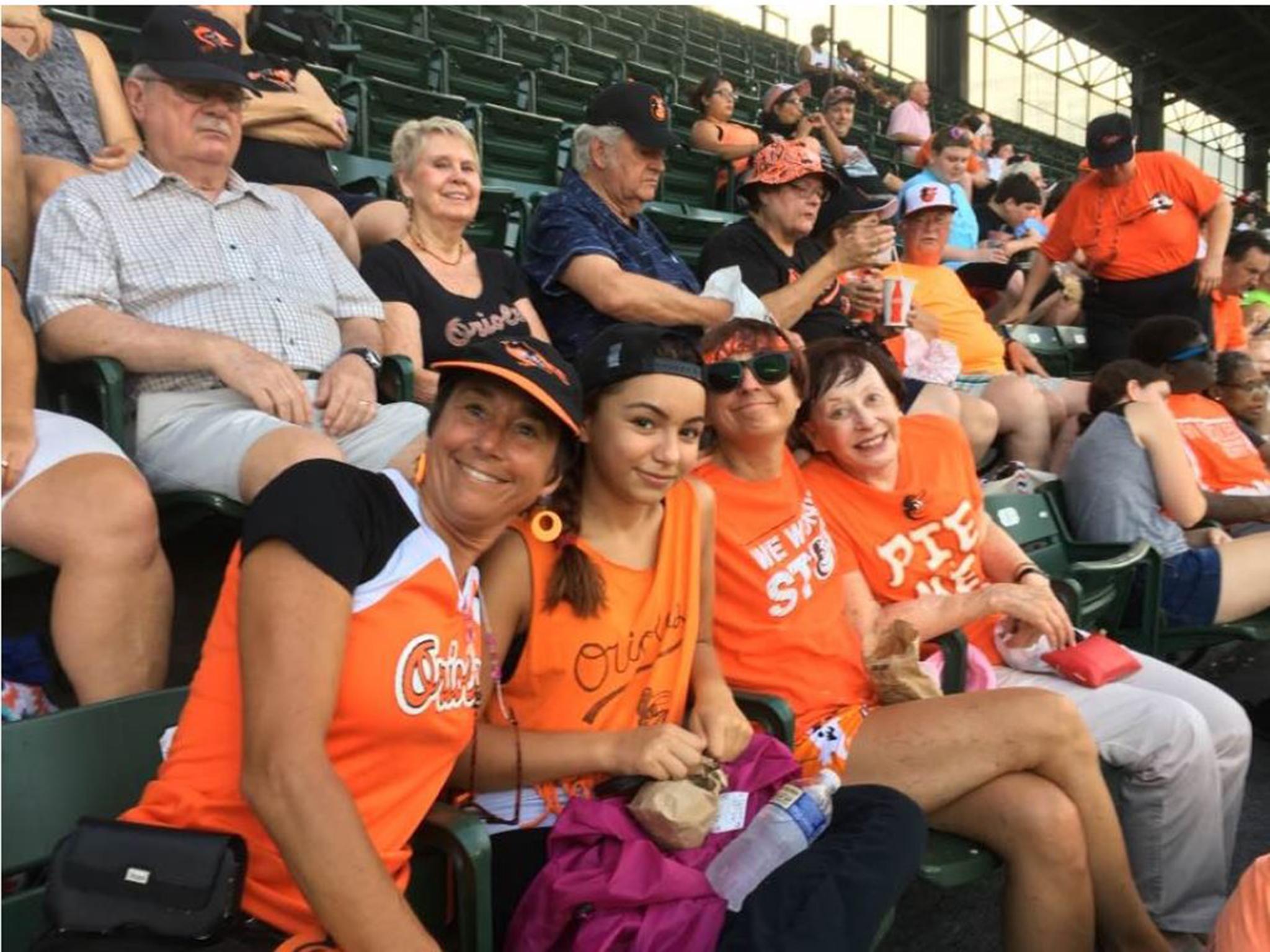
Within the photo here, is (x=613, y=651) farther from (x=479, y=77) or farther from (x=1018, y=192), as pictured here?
(x=1018, y=192)

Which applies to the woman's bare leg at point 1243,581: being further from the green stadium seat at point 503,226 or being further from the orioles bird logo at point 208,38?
the orioles bird logo at point 208,38

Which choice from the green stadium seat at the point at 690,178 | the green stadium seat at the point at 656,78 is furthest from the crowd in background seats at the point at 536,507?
the green stadium seat at the point at 656,78

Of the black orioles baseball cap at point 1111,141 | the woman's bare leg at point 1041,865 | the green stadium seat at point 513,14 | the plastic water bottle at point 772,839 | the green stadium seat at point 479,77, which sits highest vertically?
the green stadium seat at point 513,14

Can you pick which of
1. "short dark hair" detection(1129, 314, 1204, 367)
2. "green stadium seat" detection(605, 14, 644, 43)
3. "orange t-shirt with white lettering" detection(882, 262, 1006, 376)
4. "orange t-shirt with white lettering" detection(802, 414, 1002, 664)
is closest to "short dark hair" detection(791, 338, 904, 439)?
"orange t-shirt with white lettering" detection(802, 414, 1002, 664)

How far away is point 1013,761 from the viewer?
1.93 m

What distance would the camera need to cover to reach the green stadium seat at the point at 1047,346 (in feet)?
21.2

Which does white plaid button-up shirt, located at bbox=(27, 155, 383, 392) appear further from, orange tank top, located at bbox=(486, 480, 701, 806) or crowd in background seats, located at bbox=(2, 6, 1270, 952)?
orange tank top, located at bbox=(486, 480, 701, 806)

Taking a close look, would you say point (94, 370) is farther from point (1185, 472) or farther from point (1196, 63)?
point (1196, 63)

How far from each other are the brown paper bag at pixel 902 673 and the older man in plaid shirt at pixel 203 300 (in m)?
1.17

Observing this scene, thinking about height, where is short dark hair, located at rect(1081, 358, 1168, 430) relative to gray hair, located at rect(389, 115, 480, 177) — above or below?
below

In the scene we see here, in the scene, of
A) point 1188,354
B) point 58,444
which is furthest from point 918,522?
point 1188,354

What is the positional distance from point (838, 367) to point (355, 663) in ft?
5.01

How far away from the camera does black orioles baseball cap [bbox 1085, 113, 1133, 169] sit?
18.0ft

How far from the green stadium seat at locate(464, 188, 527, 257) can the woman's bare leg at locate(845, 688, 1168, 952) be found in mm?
3378
